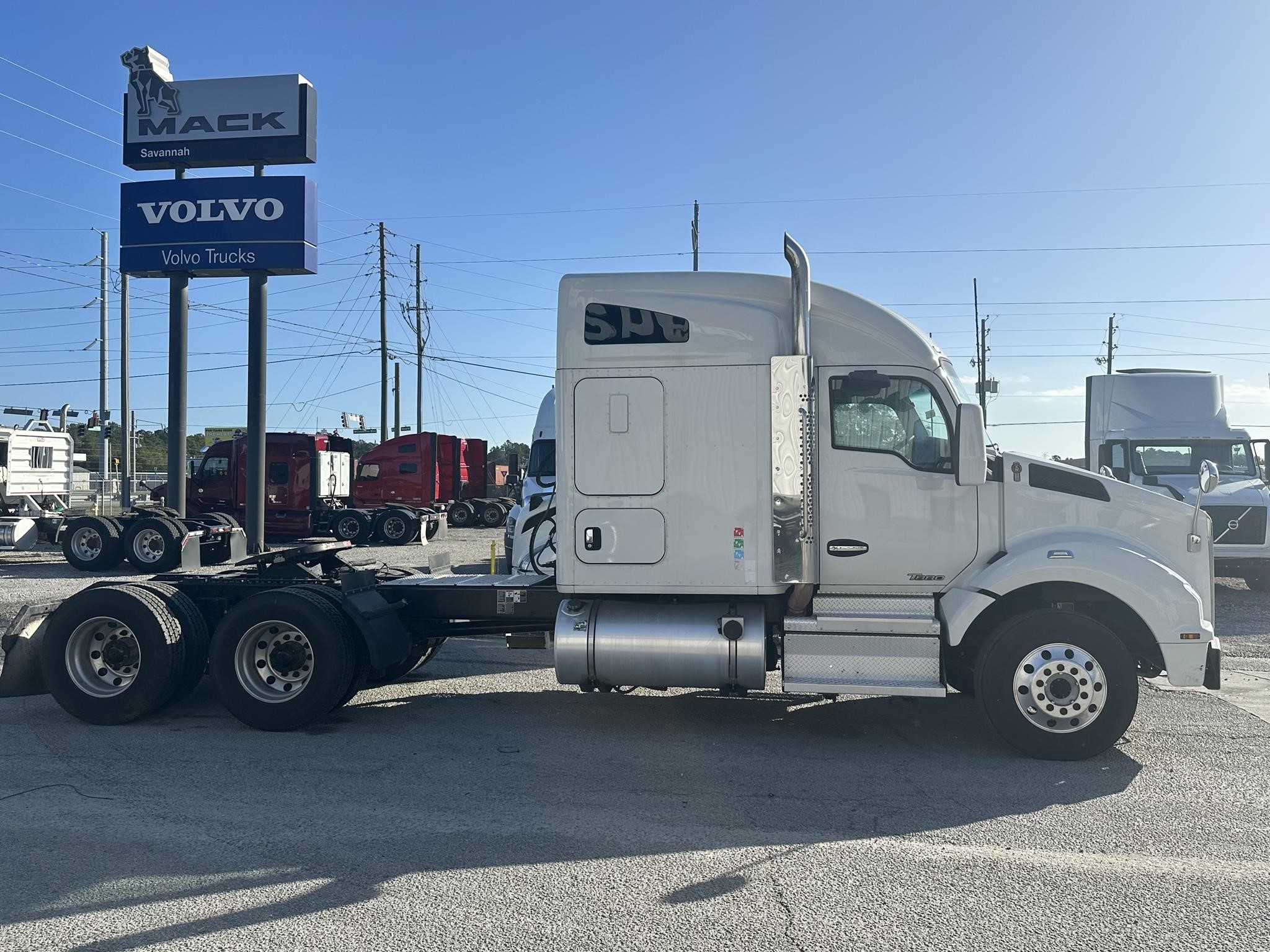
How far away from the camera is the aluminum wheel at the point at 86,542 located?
19297 mm

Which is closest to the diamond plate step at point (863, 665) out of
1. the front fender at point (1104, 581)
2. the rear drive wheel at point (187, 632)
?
the front fender at point (1104, 581)

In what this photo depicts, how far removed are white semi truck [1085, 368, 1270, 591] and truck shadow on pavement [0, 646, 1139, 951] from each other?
10.2 m

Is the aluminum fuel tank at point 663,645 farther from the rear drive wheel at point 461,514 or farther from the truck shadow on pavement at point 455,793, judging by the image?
the rear drive wheel at point 461,514

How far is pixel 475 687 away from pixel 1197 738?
18.2 ft

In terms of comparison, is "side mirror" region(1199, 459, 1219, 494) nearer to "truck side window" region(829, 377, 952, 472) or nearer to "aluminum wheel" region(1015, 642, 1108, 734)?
"aluminum wheel" region(1015, 642, 1108, 734)

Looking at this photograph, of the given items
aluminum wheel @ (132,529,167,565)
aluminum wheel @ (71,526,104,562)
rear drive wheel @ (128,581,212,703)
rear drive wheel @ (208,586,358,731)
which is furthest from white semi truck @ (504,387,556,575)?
aluminum wheel @ (71,526,104,562)

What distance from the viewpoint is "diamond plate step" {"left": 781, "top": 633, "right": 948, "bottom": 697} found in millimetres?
6344

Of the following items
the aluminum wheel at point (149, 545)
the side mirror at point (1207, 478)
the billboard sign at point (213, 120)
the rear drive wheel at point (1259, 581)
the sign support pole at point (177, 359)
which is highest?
the billboard sign at point (213, 120)

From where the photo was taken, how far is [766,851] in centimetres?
470

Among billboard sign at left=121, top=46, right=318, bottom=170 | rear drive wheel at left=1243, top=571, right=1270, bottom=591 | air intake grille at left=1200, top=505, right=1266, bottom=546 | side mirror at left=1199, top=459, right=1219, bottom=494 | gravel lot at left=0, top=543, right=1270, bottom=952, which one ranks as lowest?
gravel lot at left=0, top=543, right=1270, bottom=952

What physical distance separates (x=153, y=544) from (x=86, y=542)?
1264 mm

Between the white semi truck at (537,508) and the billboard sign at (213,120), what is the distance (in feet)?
21.4

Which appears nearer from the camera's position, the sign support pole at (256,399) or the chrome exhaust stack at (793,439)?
the chrome exhaust stack at (793,439)

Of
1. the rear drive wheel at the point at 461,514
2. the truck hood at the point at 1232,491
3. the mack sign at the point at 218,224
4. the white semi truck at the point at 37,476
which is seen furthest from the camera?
the rear drive wheel at the point at 461,514
